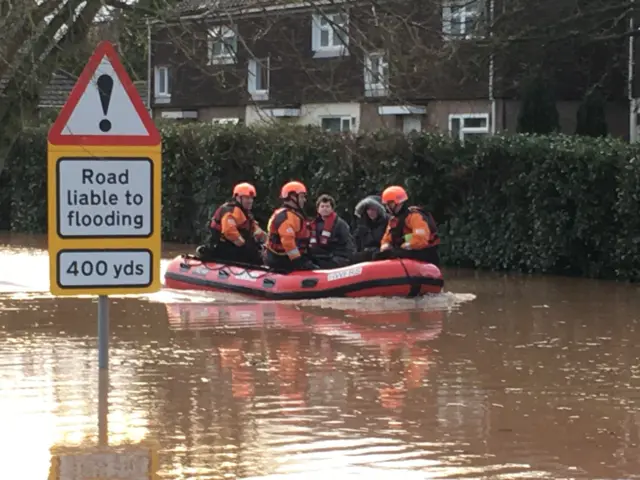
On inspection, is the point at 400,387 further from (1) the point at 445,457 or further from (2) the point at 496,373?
(1) the point at 445,457

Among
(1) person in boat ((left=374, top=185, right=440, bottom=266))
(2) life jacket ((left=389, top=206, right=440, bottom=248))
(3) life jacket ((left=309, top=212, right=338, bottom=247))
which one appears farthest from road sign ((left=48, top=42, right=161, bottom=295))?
(3) life jacket ((left=309, top=212, right=338, bottom=247))

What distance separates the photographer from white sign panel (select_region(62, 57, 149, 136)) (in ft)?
28.6

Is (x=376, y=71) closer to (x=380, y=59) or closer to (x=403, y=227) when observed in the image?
(x=380, y=59)

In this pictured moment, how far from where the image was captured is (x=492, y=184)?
2402 centimetres

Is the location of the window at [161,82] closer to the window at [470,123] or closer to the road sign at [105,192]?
the window at [470,123]

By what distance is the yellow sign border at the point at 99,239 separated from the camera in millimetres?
8820

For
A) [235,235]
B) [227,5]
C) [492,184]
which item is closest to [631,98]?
[492,184]

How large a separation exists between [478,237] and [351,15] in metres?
15.2

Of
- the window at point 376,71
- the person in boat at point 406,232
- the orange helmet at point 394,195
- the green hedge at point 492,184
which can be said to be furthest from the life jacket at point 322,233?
the window at point 376,71

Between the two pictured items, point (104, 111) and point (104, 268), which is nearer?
point (104, 111)

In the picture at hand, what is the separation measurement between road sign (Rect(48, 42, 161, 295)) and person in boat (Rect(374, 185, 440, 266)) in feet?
31.6

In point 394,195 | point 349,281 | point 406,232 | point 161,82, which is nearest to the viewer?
point 349,281

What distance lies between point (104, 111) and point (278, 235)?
10.1 m

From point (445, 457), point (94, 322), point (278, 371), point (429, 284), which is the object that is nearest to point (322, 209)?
point (429, 284)
